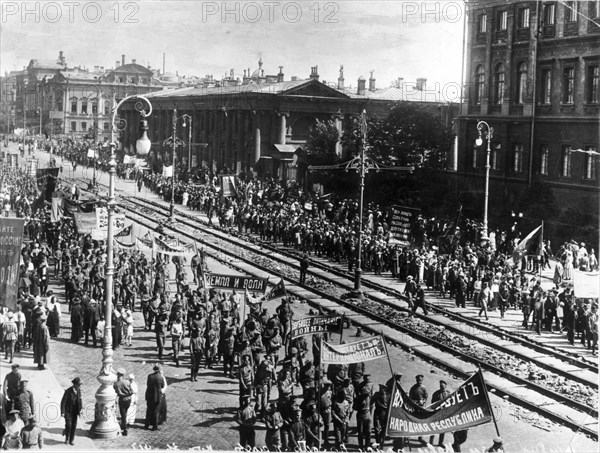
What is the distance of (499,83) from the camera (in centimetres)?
4725

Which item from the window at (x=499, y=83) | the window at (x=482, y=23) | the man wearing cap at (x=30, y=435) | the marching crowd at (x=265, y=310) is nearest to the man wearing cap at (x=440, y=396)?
the marching crowd at (x=265, y=310)

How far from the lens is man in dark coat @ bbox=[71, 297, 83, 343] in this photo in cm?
2303

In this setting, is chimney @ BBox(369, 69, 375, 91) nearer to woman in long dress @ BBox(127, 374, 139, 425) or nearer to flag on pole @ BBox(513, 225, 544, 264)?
flag on pole @ BBox(513, 225, 544, 264)

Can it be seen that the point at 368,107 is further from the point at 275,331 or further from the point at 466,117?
the point at 275,331

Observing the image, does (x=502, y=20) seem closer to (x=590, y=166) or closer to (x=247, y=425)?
(x=590, y=166)

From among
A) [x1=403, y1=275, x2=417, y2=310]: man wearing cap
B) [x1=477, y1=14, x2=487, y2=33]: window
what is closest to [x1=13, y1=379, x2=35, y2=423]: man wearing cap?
[x1=403, y1=275, x2=417, y2=310]: man wearing cap

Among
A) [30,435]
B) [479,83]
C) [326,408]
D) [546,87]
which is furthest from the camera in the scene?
[479,83]

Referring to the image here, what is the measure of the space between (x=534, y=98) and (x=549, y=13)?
15.1ft

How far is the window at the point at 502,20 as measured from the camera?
152 ft

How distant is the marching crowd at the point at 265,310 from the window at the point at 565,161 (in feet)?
18.3

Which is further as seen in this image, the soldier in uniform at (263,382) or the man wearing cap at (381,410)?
the soldier in uniform at (263,382)

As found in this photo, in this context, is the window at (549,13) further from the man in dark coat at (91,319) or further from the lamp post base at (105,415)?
the lamp post base at (105,415)

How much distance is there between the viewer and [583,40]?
40.1 metres

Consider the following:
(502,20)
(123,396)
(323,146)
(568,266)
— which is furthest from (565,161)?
(123,396)
